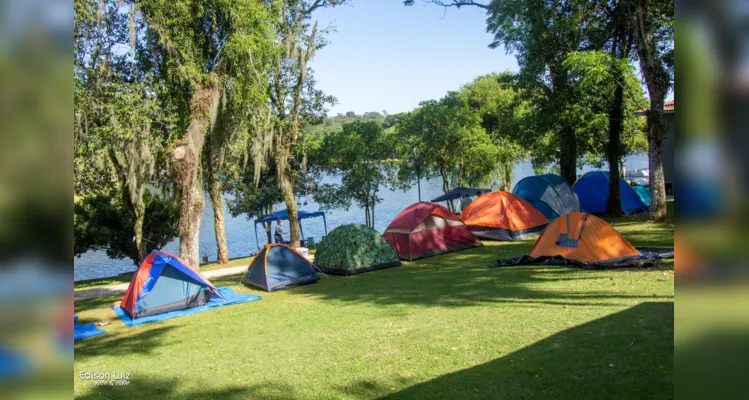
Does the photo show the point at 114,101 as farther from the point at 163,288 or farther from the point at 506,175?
the point at 506,175

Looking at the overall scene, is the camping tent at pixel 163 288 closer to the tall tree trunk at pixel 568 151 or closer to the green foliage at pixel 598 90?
the green foliage at pixel 598 90

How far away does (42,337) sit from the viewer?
2.75ft

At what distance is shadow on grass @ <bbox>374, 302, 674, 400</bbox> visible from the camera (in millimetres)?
4328

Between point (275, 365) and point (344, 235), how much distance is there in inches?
269

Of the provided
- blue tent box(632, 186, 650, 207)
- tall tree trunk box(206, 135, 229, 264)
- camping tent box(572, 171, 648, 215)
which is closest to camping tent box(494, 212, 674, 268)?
tall tree trunk box(206, 135, 229, 264)

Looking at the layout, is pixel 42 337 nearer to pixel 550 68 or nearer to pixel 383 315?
pixel 383 315

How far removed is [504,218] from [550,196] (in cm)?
309

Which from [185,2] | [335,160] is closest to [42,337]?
[185,2]

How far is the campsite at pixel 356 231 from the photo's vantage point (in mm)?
5520

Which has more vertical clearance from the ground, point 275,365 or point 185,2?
point 185,2

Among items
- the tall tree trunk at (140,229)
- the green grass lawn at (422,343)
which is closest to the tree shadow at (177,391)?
the green grass lawn at (422,343)

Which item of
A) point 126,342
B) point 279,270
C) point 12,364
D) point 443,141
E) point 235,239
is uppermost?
point 443,141

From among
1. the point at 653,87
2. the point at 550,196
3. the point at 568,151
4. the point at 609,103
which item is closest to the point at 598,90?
the point at 609,103

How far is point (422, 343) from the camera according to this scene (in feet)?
20.3
